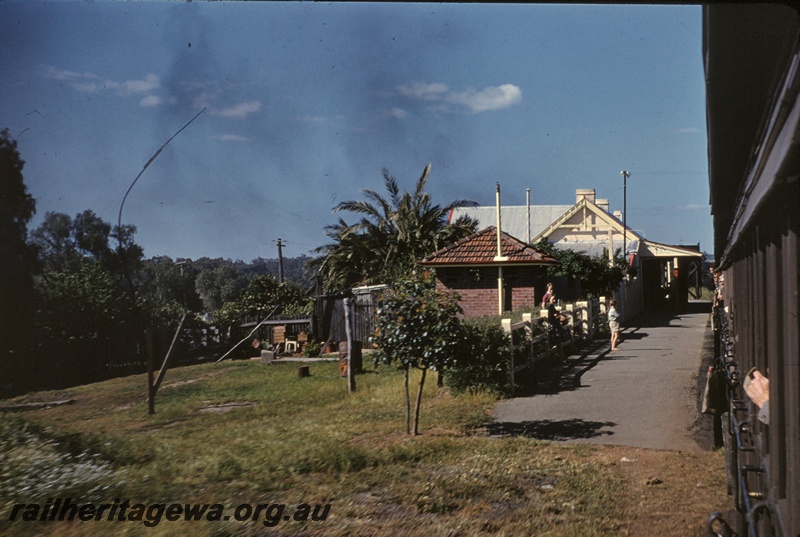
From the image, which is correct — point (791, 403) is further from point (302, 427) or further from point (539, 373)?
point (539, 373)

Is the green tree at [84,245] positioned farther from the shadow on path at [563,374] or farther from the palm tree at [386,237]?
the shadow on path at [563,374]

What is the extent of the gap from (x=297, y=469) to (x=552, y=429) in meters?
3.64

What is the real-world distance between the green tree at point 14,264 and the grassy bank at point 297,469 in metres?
0.61

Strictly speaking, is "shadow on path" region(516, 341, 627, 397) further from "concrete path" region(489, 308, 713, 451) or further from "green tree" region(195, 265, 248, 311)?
"green tree" region(195, 265, 248, 311)

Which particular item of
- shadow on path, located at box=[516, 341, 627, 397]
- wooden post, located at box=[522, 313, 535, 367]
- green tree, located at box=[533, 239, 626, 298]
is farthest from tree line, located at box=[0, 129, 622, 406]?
green tree, located at box=[533, 239, 626, 298]

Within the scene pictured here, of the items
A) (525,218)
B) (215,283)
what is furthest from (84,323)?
(525,218)

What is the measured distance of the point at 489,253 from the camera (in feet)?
43.0

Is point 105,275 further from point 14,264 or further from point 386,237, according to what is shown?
point 386,237

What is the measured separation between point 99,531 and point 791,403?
3555mm

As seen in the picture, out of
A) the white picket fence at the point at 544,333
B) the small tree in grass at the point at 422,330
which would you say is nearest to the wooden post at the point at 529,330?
the white picket fence at the point at 544,333

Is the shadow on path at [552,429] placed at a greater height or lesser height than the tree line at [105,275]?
lesser

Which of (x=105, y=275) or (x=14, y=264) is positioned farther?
(x=105, y=275)

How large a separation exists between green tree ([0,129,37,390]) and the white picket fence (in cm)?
721

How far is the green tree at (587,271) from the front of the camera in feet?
64.2
